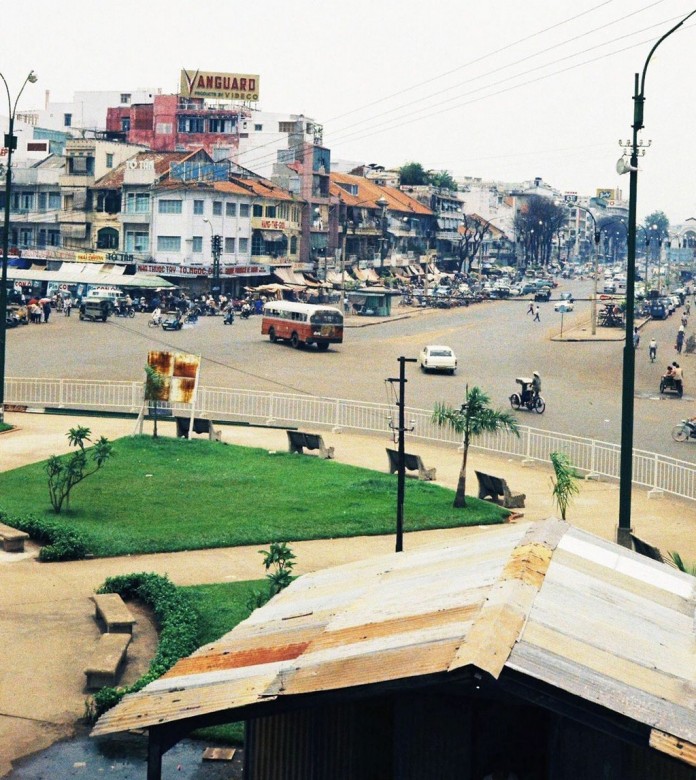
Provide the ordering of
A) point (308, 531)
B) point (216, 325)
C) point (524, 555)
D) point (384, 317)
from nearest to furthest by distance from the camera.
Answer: point (524, 555), point (308, 531), point (216, 325), point (384, 317)

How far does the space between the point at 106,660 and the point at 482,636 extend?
615 cm

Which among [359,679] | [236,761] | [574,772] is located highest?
[359,679]

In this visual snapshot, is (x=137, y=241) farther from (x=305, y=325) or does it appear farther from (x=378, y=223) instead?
(x=378, y=223)

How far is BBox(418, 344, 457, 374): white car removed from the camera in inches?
1783

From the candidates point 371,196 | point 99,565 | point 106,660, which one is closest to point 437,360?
point 99,565

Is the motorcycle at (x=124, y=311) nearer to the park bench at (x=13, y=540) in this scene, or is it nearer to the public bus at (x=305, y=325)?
the public bus at (x=305, y=325)

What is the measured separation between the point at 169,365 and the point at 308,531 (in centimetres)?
924

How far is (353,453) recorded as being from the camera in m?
28.5

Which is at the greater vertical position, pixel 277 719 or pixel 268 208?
pixel 268 208

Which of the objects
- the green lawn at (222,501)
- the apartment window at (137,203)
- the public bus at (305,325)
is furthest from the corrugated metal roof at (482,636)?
the apartment window at (137,203)

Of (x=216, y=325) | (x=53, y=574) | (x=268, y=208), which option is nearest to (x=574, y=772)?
(x=53, y=574)

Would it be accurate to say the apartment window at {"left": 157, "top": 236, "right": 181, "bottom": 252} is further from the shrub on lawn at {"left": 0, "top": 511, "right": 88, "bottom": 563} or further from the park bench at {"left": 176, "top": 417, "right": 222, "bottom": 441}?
the shrub on lawn at {"left": 0, "top": 511, "right": 88, "bottom": 563}

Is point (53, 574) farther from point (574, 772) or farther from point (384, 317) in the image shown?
point (384, 317)

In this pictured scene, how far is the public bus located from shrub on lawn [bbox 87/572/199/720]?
3360 centimetres
